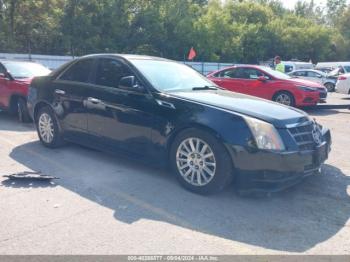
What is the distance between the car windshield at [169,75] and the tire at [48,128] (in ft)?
6.22

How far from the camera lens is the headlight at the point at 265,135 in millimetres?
4191

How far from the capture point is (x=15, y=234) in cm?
360

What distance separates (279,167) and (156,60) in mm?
2690

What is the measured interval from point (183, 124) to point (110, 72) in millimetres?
1657

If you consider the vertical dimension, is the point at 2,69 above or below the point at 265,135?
above

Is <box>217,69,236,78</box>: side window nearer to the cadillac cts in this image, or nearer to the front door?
the front door

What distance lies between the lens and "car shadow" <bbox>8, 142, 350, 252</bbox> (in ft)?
12.2

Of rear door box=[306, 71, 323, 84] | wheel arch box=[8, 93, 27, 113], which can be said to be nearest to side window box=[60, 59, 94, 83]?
wheel arch box=[8, 93, 27, 113]

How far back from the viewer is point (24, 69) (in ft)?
31.4

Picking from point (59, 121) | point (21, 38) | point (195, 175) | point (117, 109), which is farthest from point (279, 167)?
point (21, 38)

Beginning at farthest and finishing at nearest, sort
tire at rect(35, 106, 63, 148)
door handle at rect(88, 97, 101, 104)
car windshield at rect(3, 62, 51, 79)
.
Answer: car windshield at rect(3, 62, 51, 79), tire at rect(35, 106, 63, 148), door handle at rect(88, 97, 101, 104)

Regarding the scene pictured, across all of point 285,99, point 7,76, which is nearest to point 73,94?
point 7,76

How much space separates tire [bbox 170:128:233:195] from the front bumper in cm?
16

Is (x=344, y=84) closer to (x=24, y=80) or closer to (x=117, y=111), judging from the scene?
(x=24, y=80)
